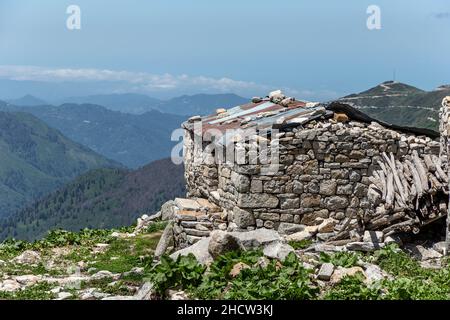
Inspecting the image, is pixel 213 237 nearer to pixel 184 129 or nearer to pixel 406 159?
pixel 406 159

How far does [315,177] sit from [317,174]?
96 mm

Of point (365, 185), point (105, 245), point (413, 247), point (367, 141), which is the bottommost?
point (105, 245)

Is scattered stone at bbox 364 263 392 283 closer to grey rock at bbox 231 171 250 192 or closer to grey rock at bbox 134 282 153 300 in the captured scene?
grey rock at bbox 134 282 153 300

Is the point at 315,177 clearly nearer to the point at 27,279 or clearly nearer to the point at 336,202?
the point at 336,202

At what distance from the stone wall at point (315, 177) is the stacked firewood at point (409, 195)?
0.59m

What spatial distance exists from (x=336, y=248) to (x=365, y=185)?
3231 millimetres

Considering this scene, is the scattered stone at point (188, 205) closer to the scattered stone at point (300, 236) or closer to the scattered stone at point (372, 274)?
the scattered stone at point (300, 236)

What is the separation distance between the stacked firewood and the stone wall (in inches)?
23.2

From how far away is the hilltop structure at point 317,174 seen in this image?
15914 millimetres

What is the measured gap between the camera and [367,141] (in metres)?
16.8

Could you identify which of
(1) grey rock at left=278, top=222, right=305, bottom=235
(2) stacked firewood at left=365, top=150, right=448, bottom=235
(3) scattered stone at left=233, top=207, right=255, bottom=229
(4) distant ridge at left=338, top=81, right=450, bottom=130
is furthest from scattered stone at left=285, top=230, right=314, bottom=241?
(4) distant ridge at left=338, top=81, right=450, bottom=130
